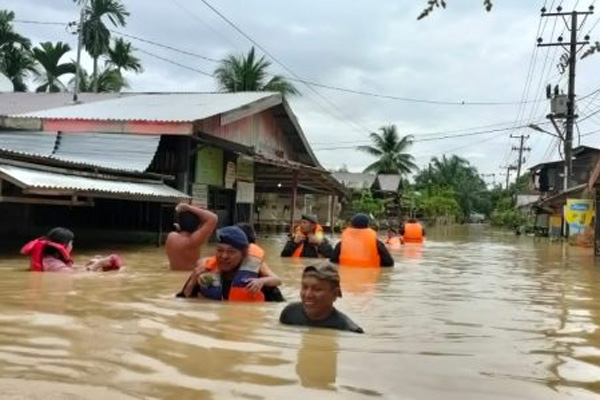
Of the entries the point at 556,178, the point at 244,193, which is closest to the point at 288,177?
the point at 244,193

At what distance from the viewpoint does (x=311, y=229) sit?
42.8ft

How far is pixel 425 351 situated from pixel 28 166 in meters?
9.30

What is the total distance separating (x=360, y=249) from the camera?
40.2 feet

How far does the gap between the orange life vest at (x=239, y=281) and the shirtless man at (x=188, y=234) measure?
9.25ft

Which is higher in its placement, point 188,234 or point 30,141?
point 30,141

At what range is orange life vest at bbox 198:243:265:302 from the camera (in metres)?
6.78

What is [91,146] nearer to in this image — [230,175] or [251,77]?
[230,175]

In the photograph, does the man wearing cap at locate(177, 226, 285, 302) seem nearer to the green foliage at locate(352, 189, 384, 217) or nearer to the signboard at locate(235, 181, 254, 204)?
the signboard at locate(235, 181, 254, 204)

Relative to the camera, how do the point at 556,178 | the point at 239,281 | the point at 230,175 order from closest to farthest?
Answer: the point at 239,281, the point at 230,175, the point at 556,178

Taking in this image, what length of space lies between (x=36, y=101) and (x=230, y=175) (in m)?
8.02

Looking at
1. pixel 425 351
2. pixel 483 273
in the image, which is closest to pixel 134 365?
pixel 425 351

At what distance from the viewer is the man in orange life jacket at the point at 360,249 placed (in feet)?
40.2

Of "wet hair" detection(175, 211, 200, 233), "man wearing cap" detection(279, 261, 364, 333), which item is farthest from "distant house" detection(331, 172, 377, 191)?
"man wearing cap" detection(279, 261, 364, 333)

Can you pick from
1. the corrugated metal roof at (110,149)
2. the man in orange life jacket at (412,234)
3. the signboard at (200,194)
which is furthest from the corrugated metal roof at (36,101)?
the man in orange life jacket at (412,234)
